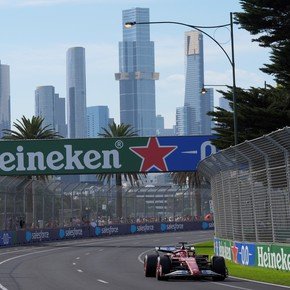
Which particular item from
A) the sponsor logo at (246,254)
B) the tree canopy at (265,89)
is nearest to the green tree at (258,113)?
the tree canopy at (265,89)

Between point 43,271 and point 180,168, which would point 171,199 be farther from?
point 43,271

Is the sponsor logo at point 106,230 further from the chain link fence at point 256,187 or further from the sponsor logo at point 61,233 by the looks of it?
the chain link fence at point 256,187

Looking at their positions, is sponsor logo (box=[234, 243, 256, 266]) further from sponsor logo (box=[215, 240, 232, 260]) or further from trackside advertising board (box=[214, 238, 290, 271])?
sponsor logo (box=[215, 240, 232, 260])

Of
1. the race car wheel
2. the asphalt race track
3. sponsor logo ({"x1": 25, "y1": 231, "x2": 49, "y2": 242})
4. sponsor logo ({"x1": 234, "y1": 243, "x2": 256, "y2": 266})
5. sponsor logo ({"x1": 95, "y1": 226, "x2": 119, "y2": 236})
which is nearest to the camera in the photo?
the asphalt race track

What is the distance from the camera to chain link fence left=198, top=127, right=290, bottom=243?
28.2 m

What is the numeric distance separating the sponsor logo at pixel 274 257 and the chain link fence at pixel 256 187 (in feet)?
1.11

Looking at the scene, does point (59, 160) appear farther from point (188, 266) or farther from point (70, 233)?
point (188, 266)

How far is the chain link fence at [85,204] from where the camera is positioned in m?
61.2

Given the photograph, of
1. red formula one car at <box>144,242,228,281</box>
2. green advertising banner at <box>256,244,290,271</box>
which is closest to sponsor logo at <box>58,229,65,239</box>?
green advertising banner at <box>256,244,290,271</box>

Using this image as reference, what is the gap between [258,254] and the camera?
103 ft

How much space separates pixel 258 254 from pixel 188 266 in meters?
5.36

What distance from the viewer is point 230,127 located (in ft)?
163

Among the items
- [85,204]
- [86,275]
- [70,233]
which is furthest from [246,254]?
[85,204]

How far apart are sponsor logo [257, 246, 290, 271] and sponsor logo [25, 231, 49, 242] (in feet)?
113
